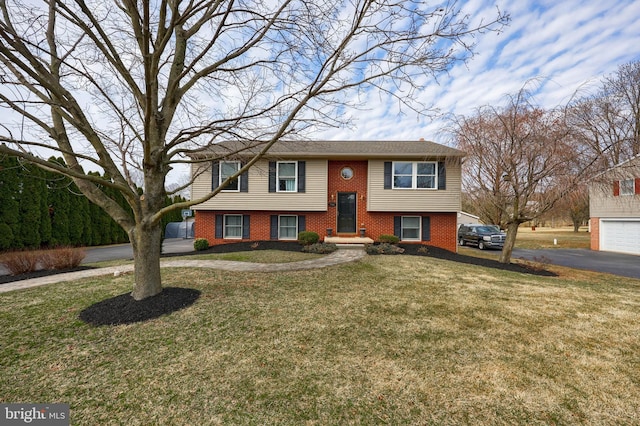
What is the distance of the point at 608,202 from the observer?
16.0 metres

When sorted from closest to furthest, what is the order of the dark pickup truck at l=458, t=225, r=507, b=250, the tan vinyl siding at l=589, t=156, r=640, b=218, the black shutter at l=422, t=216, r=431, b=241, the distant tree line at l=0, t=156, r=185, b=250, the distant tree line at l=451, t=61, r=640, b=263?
1. the tan vinyl siding at l=589, t=156, r=640, b=218
2. the distant tree line at l=451, t=61, r=640, b=263
3. the distant tree line at l=0, t=156, r=185, b=250
4. the black shutter at l=422, t=216, r=431, b=241
5. the dark pickup truck at l=458, t=225, r=507, b=250

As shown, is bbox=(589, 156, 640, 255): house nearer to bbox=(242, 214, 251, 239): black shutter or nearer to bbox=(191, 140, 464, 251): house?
bbox=(191, 140, 464, 251): house

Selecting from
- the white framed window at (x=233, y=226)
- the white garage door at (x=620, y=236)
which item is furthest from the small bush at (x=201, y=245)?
the white garage door at (x=620, y=236)

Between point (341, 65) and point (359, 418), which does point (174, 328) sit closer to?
point (359, 418)

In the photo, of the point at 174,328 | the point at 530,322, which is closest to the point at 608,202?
the point at 530,322

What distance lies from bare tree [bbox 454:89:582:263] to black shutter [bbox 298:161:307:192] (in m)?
6.44

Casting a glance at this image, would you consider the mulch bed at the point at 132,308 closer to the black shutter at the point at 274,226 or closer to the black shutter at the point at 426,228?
the black shutter at the point at 274,226

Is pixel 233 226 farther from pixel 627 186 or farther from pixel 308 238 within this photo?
pixel 627 186

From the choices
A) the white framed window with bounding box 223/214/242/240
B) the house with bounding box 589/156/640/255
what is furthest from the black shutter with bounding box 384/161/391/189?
the house with bounding box 589/156/640/255

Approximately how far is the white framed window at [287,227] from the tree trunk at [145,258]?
8098 mm

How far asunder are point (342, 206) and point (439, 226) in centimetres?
484

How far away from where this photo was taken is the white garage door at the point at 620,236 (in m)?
15.0

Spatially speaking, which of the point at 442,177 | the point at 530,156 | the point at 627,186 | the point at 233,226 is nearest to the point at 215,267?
the point at 233,226

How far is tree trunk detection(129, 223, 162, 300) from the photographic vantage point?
4379 millimetres
